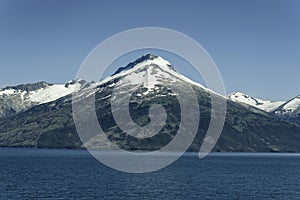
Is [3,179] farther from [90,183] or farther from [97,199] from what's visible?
[97,199]

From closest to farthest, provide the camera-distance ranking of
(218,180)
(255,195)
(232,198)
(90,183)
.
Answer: (232,198) < (255,195) < (90,183) < (218,180)

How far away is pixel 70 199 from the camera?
125 metres

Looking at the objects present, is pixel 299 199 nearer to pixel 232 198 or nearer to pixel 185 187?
pixel 232 198

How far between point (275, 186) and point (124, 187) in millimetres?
58046

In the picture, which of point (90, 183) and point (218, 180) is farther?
point (218, 180)

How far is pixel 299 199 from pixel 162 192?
41.3 m

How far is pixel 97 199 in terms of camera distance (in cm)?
12662

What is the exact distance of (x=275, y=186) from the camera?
171 metres

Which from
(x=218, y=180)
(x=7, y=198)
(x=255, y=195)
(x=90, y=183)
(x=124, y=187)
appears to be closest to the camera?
(x=7, y=198)

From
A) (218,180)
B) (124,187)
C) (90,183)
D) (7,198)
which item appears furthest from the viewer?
(218,180)

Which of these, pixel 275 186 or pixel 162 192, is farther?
pixel 275 186

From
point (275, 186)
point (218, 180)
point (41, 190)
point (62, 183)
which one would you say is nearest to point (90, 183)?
point (62, 183)

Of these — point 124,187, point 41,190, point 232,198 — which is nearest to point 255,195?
point 232,198

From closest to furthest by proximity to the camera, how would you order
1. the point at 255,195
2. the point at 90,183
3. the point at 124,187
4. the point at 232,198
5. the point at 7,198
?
1. the point at 7,198
2. the point at 232,198
3. the point at 255,195
4. the point at 124,187
5. the point at 90,183
